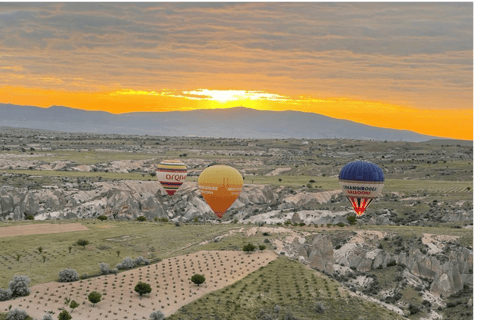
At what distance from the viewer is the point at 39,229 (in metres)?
90.2

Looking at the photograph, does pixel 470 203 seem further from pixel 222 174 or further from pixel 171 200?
pixel 171 200

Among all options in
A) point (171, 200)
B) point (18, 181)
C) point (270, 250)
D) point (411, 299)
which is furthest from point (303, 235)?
point (18, 181)

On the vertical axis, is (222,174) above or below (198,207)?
above

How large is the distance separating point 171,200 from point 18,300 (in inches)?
3147

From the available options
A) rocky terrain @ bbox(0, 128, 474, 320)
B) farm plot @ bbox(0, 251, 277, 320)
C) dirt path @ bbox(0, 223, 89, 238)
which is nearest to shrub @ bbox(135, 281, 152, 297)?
farm plot @ bbox(0, 251, 277, 320)

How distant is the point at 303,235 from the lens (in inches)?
3452

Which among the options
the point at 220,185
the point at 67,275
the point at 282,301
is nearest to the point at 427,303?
the point at 282,301

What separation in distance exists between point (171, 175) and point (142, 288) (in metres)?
74.7

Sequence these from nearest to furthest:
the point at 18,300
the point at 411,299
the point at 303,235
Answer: the point at 18,300, the point at 411,299, the point at 303,235

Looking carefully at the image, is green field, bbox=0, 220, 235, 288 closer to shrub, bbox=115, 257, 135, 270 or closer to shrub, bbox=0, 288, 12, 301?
shrub, bbox=115, 257, 135, 270

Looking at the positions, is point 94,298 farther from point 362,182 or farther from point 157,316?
point 362,182

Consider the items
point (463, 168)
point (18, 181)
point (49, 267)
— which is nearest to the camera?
point (49, 267)

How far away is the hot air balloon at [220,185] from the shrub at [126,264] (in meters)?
31.1

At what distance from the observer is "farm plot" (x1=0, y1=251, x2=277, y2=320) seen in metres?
57.5
